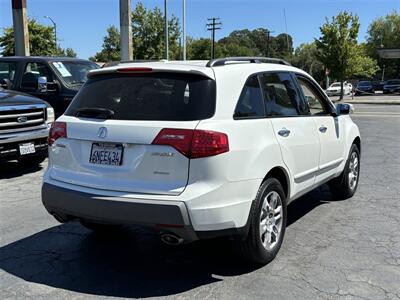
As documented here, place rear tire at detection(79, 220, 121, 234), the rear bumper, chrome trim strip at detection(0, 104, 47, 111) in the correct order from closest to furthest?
the rear bumper, rear tire at detection(79, 220, 121, 234), chrome trim strip at detection(0, 104, 47, 111)

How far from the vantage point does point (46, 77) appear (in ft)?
33.2

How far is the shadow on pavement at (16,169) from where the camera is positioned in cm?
829

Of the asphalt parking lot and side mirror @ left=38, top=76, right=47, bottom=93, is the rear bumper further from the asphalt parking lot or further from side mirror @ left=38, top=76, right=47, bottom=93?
side mirror @ left=38, top=76, right=47, bottom=93

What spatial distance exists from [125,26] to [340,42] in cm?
3045

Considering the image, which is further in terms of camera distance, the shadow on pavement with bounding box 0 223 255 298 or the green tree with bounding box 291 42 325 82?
the green tree with bounding box 291 42 325 82

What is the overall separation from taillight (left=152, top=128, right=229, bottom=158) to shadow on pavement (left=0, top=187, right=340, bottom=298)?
94 cm

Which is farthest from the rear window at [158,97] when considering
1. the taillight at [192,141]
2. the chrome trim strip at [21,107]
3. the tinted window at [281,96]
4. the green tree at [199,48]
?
the green tree at [199,48]

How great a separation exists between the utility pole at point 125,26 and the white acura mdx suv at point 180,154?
10.7 m

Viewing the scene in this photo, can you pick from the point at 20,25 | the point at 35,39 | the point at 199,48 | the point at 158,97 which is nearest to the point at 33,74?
the point at 158,97

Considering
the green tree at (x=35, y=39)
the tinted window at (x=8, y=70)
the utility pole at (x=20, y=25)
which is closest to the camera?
the tinted window at (x=8, y=70)

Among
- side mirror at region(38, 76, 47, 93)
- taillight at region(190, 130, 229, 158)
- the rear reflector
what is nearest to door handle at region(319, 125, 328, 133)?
taillight at region(190, 130, 229, 158)

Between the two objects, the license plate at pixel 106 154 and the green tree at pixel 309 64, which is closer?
the license plate at pixel 106 154

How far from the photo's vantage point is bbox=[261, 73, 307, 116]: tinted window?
4582mm

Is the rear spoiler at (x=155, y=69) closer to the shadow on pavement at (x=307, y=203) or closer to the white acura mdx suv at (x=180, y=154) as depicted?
the white acura mdx suv at (x=180, y=154)
